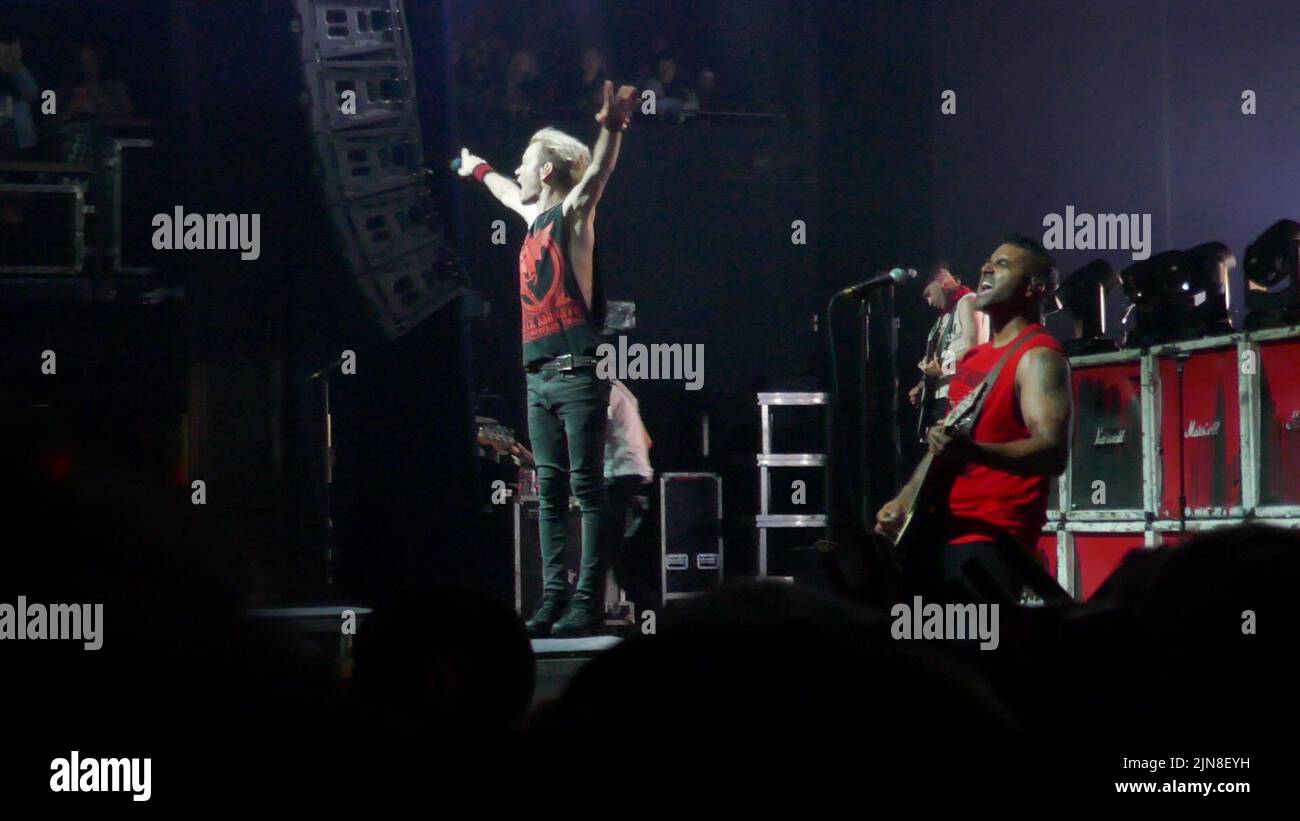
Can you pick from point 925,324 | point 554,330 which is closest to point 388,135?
point 554,330

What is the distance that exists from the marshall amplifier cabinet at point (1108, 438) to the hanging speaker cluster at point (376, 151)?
2.41m

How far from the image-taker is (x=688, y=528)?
4258 millimetres

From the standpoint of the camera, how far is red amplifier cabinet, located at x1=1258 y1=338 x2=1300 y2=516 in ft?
14.9

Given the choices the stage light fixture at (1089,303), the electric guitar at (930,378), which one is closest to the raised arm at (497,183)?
the electric guitar at (930,378)

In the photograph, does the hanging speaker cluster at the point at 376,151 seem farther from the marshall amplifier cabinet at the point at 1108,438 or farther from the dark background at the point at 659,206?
the marshall amplifier cabinet at the point at 1108,438

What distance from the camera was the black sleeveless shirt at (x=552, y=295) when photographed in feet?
14.0

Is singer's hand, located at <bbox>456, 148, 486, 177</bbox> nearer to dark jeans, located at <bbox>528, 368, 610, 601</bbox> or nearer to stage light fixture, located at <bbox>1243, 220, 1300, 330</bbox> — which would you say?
dark jeans, located at <bbox>528, 368, 610, 601</bbox>

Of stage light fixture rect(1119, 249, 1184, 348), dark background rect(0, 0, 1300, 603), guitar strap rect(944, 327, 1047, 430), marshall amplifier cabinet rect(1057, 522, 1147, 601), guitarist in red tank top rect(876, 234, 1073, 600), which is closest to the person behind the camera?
guitarist in red tank top rect(876, 234, 1073, 600)

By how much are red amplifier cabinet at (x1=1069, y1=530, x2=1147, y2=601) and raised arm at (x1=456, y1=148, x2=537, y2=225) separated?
93.0 inches

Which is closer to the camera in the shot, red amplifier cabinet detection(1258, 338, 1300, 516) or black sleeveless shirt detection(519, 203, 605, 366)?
black sleeveless shirt detection(519, 203, 605, 366)

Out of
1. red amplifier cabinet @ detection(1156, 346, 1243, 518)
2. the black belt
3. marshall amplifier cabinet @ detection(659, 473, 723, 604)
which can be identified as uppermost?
the black belt

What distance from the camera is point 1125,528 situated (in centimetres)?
511

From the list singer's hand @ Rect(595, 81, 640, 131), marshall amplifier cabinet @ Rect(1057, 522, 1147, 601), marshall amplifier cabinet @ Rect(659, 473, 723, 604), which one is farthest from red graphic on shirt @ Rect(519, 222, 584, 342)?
marshall amplifier cabinet @ Rect(1057, 522, 1147, 601)

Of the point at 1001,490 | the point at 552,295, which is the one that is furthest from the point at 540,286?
the point at 1001,490
